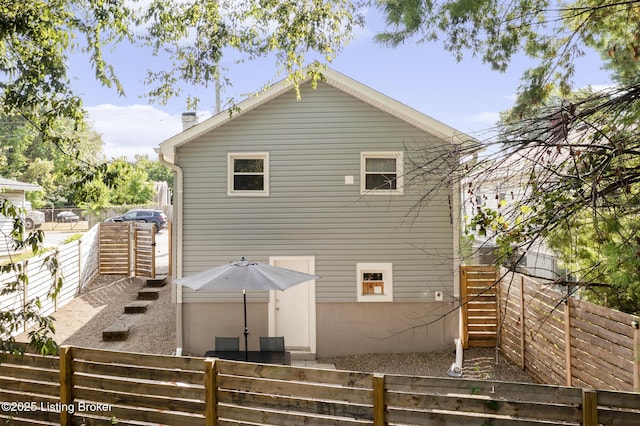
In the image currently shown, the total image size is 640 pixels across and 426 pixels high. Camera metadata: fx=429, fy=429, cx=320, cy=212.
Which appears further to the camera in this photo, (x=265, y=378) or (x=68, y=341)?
(x=68, y=341)

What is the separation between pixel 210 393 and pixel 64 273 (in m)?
9.25

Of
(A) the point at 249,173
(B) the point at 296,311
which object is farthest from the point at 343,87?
(B) the point at 296,311

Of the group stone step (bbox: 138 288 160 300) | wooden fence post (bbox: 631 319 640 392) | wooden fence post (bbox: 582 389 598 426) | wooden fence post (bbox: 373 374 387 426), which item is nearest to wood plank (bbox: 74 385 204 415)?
wooden fence post (bbox: 373 374 387 426)

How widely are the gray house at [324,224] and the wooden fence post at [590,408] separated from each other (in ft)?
19.2

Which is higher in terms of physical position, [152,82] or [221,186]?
[152,82]

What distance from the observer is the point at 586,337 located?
575 cm

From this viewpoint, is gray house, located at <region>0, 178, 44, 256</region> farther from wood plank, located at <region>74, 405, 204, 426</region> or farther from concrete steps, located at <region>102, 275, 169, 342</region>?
wood plank, located at <region>74, 405, 204, 426</region>

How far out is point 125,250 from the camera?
47.6 ft

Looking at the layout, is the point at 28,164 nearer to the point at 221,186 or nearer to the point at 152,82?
the point at 221,186

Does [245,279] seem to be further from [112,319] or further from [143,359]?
[112,319]

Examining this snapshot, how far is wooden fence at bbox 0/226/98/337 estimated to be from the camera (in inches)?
348

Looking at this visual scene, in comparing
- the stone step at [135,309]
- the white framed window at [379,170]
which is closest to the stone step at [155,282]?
the stone step at [135,309]

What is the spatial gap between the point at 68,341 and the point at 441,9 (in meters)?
9.69

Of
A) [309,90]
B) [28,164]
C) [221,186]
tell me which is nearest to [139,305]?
[221,186]
